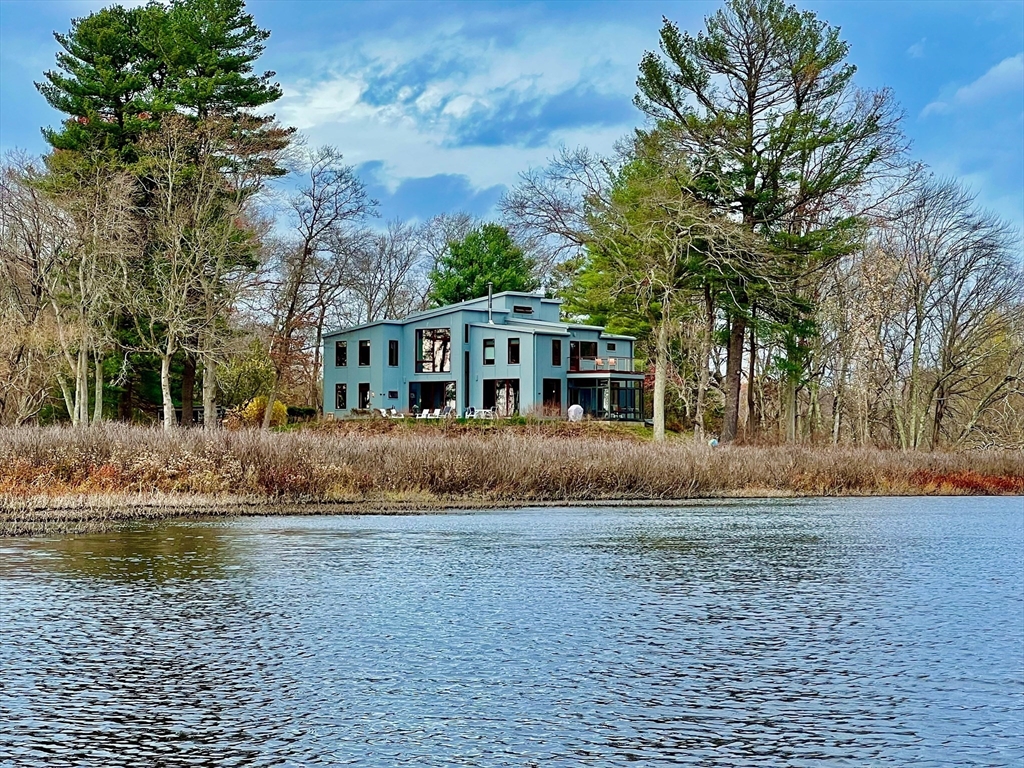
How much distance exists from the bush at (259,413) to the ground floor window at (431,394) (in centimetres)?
772

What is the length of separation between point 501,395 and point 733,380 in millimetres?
19368

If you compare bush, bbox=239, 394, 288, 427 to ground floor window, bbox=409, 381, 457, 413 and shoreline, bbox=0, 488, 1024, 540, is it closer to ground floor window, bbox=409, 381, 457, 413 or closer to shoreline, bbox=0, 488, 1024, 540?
ground floor window, bbox=409, 381, 457, 413

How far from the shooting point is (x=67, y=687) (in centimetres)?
870

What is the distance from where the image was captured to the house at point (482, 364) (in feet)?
202

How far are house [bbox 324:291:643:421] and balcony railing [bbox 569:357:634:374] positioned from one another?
0.05m

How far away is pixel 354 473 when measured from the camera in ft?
90.6

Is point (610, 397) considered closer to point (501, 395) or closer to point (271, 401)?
point (501, 395)

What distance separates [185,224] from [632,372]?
80.0ft

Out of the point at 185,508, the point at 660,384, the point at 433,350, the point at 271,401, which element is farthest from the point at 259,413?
the point at 185,508

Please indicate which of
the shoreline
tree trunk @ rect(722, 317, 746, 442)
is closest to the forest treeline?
tree trunk @ rect(722, 317, 746, 442)

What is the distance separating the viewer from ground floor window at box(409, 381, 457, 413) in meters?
65.1

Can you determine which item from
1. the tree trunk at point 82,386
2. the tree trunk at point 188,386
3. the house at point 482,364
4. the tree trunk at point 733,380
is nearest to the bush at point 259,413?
the tree trunk at point 188,386

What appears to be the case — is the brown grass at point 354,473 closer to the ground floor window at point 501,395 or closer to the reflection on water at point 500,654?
the reflection on water at point 500,654

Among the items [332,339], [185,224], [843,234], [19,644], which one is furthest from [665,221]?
[19,644]
